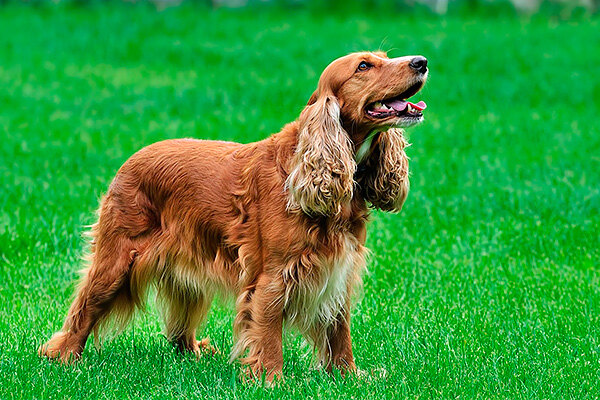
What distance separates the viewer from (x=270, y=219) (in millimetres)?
4789

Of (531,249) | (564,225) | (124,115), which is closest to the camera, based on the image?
(531,249)

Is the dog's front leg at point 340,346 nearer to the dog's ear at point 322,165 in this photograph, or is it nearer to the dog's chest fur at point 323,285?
the dog's chest fur at point 323,285

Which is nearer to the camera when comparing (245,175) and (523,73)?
(245,175)

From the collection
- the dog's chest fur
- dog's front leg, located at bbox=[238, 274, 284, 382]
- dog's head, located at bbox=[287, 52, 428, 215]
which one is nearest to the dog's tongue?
dog's head, located at bbox=[287, 52, 428, 215]

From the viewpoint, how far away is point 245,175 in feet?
16.3

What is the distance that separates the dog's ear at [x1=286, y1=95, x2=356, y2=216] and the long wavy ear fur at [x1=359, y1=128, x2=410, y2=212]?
10.1 inches

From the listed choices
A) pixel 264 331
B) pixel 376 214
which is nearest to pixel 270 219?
pixel 264 331

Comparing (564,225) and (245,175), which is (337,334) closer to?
(245,175)

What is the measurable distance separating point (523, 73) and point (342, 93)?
12.7m

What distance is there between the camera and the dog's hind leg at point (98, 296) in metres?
5.31

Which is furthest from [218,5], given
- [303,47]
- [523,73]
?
[523,73]

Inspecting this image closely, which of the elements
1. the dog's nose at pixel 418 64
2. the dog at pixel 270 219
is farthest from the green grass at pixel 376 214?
the dog's nose at pixel 418 64

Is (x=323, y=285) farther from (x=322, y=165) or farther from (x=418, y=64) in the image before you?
(x=418, y=64)

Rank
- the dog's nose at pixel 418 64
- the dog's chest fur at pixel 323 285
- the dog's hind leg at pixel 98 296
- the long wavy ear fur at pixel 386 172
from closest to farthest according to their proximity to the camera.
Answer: the dog's nose at pixel 418 64 < the dog's chest fur at pixel 323 285 < the long wavy ear fur at pixel 386 172 < the dog's hind leg at pixel 98 296
